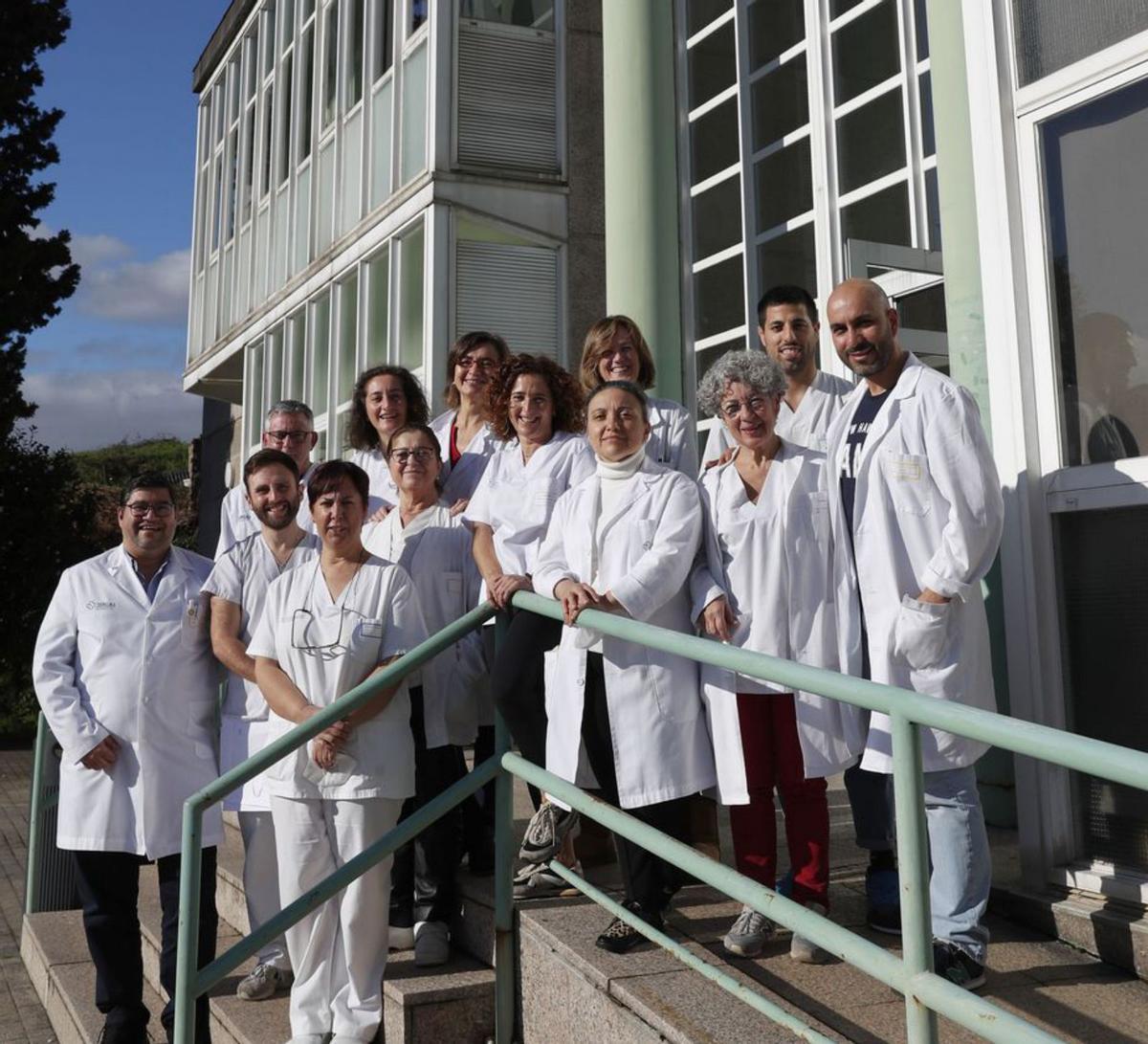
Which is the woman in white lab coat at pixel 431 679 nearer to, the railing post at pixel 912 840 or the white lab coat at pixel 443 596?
the white lab coat at pixel 443 596

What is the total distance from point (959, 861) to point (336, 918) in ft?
6.06

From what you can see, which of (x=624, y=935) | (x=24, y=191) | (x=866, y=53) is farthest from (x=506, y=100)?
(x=24, y=191)

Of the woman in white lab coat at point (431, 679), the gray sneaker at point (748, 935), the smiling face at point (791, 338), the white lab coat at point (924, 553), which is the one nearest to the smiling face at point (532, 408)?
the woman in white lab coat at point (431, 679)

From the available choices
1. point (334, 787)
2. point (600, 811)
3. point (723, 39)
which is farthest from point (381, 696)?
point (723, 39)

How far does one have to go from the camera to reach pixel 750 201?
713 cm

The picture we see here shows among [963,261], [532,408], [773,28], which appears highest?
[773,28]

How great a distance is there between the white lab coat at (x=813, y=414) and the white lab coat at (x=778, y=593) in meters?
0.34

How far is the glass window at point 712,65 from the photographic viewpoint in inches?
292

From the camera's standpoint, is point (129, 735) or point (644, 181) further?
point (644, 181)

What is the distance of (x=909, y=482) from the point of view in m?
3.16

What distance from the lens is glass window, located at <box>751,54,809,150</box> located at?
6.83m

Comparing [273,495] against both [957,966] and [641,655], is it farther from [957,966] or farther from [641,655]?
[957,966]

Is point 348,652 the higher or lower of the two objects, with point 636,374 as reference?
lower

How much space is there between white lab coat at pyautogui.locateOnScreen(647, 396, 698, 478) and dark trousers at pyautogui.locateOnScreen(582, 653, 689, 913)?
0.91m
